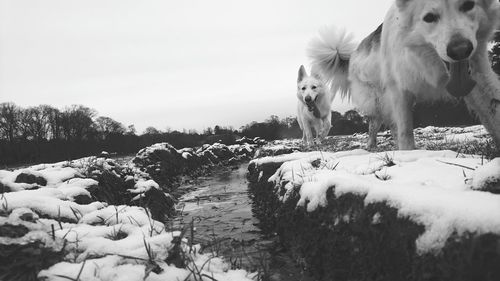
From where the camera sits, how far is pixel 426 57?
335 centimetres

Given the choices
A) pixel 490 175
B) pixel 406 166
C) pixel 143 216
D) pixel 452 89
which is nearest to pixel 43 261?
pixel 143 216

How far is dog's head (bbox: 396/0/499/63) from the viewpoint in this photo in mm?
2707

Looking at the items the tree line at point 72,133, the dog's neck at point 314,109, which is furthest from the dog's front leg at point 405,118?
the tree line at point 72,133

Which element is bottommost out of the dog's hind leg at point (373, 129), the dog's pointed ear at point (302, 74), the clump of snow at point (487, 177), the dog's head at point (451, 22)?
the clump of snow at point (487, 177)

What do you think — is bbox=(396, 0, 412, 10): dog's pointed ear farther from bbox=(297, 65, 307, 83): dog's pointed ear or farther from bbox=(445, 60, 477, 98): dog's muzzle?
bbox=(297, 65, 307, 83): dog's pointed ear

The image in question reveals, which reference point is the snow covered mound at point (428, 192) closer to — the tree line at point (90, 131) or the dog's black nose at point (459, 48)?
the dog's black nose at point (459, 48)

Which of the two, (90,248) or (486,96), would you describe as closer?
(90,248)

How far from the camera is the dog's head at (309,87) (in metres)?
8.98

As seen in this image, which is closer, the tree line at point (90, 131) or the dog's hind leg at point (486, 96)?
the dog's hind leg at point (486, 96)

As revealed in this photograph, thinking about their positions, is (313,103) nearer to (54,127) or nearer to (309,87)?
(309,87)

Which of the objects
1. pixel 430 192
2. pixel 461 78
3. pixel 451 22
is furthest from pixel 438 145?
pixel 430 192

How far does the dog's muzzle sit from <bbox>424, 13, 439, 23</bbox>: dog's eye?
1.53ft

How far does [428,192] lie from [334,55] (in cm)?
559

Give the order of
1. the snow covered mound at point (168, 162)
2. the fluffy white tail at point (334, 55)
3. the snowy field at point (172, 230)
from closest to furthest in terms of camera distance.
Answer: the snowy field at point (172, 230), the fluffy white tail at point (334, 55), the snow covered mound at point (168, 162)
